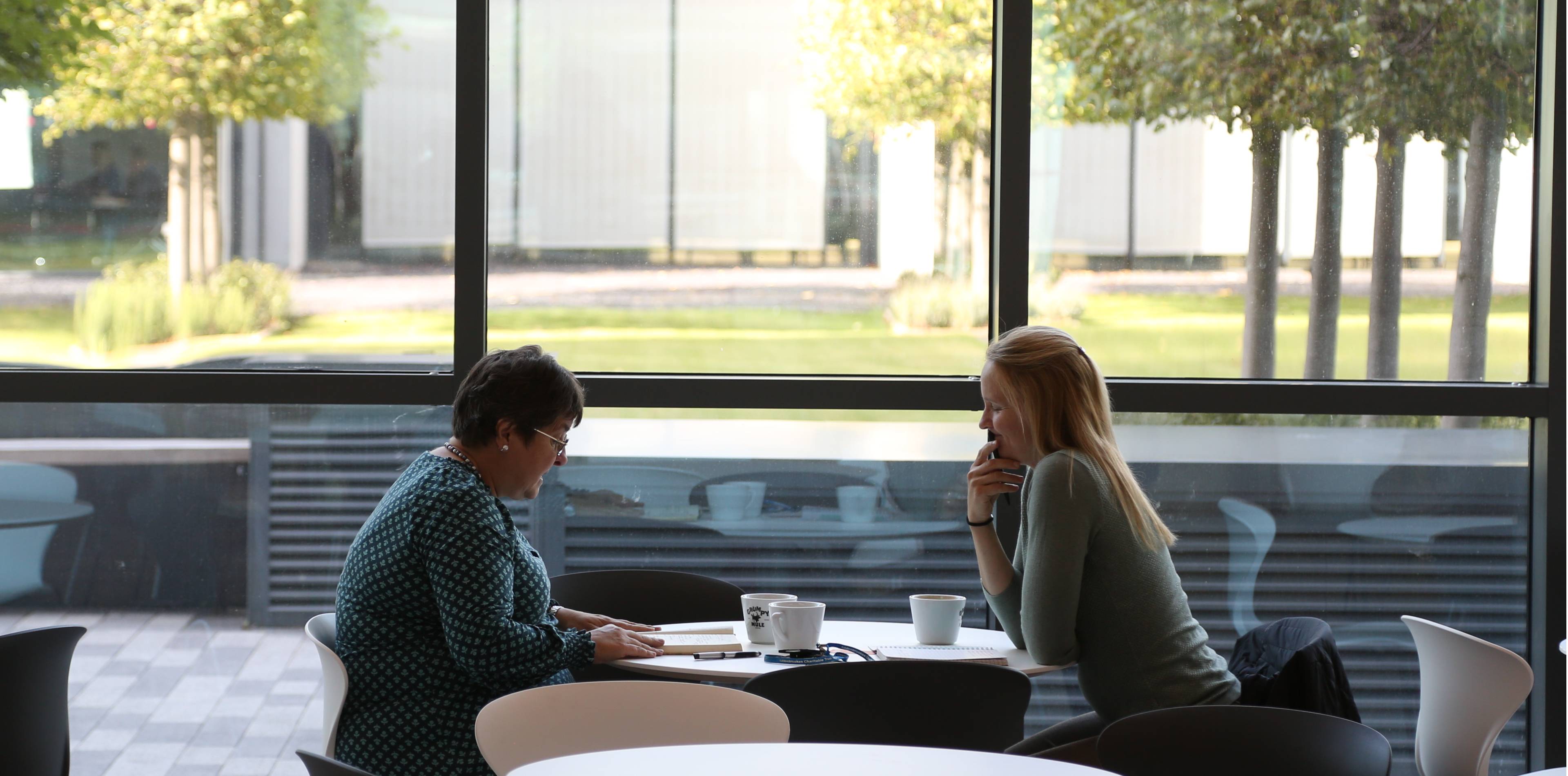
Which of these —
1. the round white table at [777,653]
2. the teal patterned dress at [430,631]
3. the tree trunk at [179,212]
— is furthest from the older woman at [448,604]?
the tree trunk at [179,212]

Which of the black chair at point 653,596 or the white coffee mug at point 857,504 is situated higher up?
the white coffee mug at point 857,504

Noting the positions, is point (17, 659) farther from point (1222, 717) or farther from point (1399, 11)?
point (1399, 11)

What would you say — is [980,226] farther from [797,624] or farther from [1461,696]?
[1461,696]

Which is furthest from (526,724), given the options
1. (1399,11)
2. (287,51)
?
(1399,11)

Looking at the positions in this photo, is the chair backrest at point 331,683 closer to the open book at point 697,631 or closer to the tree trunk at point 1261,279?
the open book at point 697,631

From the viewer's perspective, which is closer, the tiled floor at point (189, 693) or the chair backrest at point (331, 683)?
the chair backrest at point (331, 683)

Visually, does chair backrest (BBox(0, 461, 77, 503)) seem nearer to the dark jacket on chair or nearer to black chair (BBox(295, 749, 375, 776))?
black chair (BBox(295, 749, 375, 776))

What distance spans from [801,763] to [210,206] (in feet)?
8.73

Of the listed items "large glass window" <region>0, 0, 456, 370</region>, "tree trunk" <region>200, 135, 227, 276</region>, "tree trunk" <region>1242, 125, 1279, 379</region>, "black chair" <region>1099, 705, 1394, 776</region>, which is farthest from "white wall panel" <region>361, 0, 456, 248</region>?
"black chair" <region>1099, 705, 1394, 776</region>

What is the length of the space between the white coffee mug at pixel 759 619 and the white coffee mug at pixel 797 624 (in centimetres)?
6

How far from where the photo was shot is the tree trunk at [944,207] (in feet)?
12.1

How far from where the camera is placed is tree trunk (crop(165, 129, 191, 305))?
3643 millimetres

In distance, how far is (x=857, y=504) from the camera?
3701 mm

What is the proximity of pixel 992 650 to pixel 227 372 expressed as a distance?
86.9 inches
